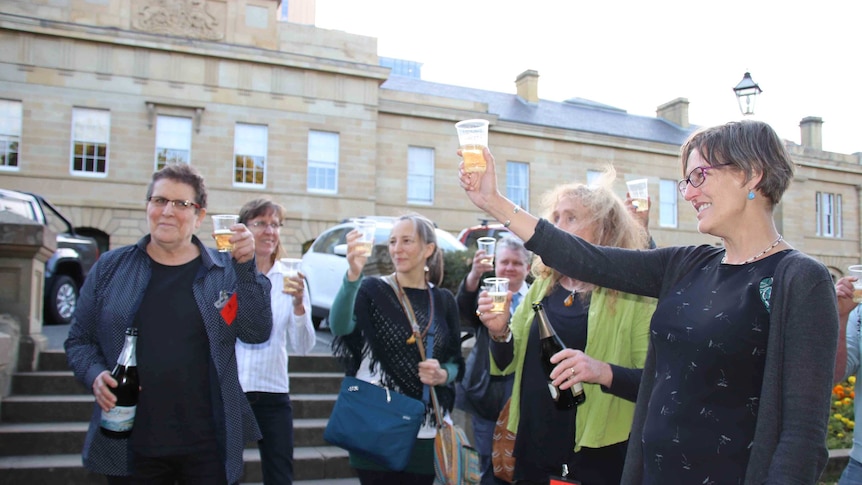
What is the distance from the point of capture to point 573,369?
2.47 meters

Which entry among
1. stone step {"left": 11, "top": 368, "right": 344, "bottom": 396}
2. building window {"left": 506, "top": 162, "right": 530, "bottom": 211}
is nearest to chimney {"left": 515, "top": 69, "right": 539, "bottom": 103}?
building window {"left": 506, "top": 162, "right": 530, "bottom": 211}

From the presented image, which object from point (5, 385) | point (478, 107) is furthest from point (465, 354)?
point (478, 107)

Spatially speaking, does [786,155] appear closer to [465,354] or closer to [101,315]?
[101,315]

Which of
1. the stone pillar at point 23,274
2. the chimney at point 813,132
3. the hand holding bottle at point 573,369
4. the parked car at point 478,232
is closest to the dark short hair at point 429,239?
the hand holding bottle at point 573,369

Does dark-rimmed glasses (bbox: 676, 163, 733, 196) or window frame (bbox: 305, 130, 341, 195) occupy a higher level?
window frame (bbox: 305, 130, 341, 195)

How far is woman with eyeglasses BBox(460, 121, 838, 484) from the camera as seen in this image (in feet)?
5.95

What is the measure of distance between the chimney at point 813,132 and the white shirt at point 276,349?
1690 inches

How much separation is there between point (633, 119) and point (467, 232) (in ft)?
91.0

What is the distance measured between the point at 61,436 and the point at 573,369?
5.18 metres

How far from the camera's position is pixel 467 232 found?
42.4 feet

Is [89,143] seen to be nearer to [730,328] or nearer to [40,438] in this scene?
[40,438]

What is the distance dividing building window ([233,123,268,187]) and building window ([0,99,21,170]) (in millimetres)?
7184

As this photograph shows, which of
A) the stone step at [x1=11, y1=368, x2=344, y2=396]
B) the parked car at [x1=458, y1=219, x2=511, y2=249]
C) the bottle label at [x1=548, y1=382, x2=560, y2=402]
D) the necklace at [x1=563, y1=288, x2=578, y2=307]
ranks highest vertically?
the parked car at [x1=458, y1=219, x2=511, y2=249]

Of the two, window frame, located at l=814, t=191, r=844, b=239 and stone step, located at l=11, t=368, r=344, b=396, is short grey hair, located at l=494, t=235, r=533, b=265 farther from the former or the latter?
window frame, located at l=814, t=191, r=844, b=239
